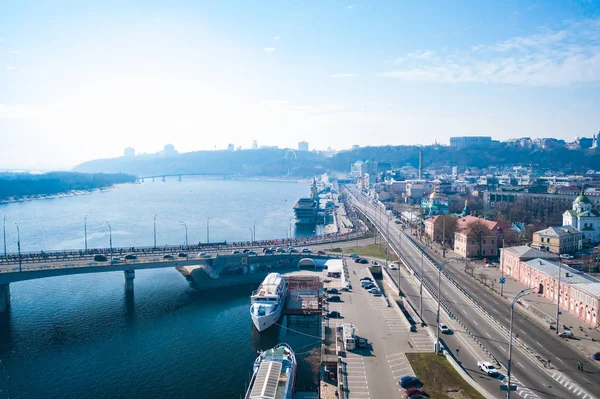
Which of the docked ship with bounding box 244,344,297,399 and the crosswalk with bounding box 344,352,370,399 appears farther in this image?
the docked ship with bounding box 244,344,297,399

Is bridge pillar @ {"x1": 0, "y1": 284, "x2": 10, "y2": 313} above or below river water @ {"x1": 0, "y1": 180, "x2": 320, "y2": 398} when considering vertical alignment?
above

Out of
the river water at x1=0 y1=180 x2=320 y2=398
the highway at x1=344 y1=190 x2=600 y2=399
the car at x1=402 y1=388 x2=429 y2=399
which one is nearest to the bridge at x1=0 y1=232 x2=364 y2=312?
the river water at x1=0 y1=180 x2=320 y2=398

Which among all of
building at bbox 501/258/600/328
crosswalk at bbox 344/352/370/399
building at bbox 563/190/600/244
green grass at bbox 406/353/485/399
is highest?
building at bbox 563/190/600/244

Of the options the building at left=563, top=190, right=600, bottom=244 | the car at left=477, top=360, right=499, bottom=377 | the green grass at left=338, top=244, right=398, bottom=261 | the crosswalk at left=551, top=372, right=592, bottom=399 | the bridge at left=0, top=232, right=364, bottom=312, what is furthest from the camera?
the building at left=563, top=190, right=600, bottom=244

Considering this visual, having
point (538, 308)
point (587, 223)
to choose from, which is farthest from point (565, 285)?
point (587, 223)

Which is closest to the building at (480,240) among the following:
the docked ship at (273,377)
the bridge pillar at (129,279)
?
the docked ship at (273,377)

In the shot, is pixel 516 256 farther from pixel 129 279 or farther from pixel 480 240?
pixel 129 279

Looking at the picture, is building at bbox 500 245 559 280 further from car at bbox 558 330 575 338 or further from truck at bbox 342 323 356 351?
truck at bbox 342 323 356 351
